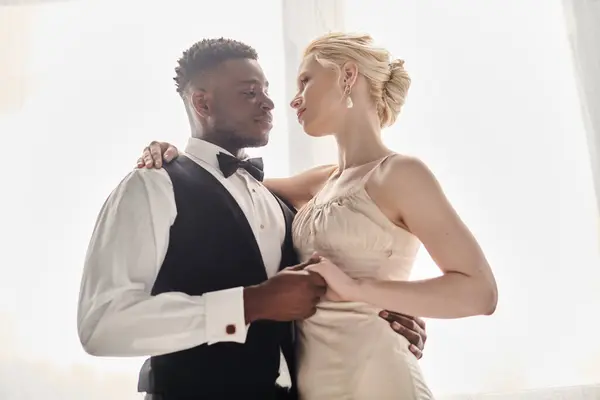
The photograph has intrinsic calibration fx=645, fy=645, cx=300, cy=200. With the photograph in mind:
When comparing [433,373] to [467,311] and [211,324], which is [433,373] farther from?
[211,324]

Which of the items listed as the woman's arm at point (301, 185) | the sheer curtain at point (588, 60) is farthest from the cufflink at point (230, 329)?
the sheer curtain at point (588, 60)

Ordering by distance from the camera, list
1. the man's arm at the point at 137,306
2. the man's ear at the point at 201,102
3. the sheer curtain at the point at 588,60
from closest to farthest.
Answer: the man's arm at the point at 137,306
the man's ear at the point at 201,102
the sheer curtain at the point at 588,60

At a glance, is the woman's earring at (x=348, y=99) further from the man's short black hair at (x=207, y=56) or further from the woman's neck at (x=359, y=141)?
the man's short black hair at (x=207, y=56)

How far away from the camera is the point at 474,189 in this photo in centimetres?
148

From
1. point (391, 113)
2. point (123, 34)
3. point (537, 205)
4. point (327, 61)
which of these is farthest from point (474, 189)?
point (123, 34)

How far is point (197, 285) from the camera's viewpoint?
101 cm

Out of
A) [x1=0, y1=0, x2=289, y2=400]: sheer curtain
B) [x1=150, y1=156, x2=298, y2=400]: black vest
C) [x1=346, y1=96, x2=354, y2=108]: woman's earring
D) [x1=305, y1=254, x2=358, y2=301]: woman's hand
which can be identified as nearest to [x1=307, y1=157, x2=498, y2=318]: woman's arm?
[x1=305, y1=254, x2=358, y2=301]: woman's hand

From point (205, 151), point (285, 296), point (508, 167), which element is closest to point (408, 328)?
point (285, 296)

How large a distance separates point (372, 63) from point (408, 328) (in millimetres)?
493

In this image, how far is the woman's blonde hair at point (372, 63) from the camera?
1208mm

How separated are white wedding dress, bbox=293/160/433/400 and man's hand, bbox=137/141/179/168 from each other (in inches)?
10.4

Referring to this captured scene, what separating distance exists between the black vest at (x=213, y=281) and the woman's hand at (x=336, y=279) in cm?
9

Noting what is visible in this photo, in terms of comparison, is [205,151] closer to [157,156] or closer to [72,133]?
[157,156]

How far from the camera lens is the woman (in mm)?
986
